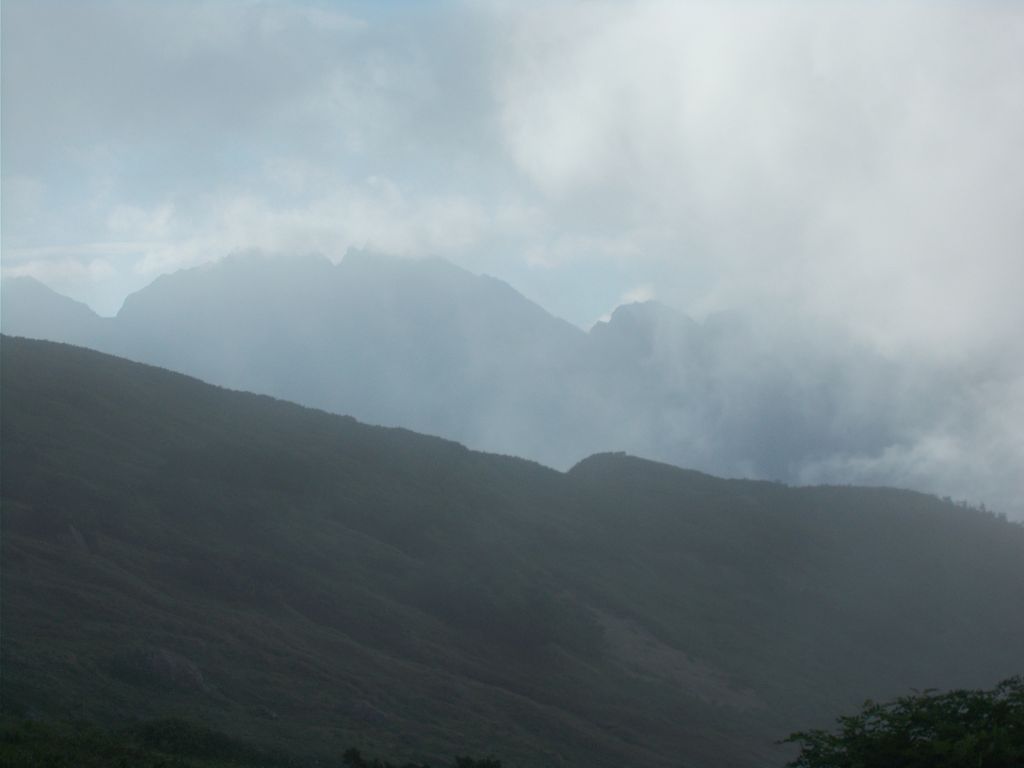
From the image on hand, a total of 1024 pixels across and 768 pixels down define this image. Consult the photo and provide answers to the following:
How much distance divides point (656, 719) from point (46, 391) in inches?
1281

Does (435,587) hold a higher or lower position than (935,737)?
higher

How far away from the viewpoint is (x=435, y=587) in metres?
40.6

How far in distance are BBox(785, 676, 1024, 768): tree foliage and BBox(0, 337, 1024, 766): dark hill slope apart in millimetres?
13389

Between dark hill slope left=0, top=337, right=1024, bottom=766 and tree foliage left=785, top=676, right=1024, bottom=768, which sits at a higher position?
dark hill slope left=0, top=337, right=1024, bottom=766

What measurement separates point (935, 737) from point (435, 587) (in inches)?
1302

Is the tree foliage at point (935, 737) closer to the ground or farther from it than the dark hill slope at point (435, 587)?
closer to the ground

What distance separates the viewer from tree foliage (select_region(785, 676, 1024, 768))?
8.01 m

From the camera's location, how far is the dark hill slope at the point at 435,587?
25844 mm

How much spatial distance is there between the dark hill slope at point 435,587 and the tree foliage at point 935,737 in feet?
43.9

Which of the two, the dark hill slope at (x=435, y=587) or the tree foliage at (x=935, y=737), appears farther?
the dark hill slope at (x=435, y=587)

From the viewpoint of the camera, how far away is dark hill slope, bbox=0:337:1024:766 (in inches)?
1017

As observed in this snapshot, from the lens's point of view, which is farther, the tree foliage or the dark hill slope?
the dark hill slope

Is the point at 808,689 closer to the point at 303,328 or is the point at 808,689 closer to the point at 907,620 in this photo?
the point at 907,620

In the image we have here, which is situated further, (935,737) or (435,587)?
(435,587)
